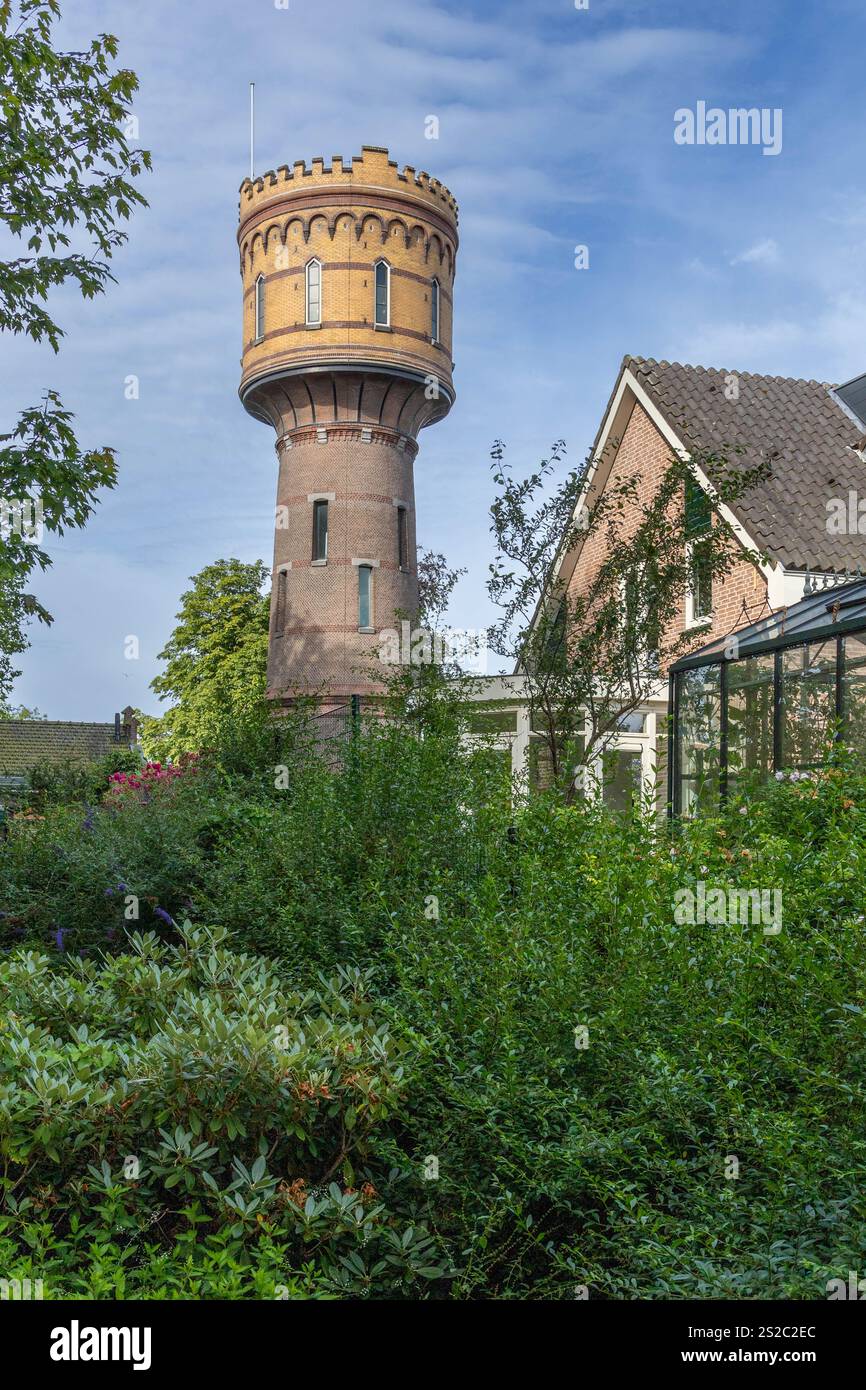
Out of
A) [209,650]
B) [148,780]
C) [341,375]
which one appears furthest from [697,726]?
[209,650]

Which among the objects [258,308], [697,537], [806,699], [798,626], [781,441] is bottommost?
[806,699]

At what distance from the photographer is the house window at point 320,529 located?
1192 inches

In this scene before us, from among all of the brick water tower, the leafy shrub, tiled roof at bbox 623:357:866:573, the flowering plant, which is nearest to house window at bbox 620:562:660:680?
tiled roof at bbox 623:357:866:573

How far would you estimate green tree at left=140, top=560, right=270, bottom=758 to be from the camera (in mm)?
37188

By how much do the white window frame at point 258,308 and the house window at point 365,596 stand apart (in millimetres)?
6559

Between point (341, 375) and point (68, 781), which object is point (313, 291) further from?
point (68, 781)

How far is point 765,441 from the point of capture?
2000 cm

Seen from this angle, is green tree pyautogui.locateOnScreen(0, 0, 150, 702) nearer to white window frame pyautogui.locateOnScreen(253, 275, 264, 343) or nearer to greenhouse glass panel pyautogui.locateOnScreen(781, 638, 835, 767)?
greenhouse glass panel pyautogui.locateOnScreen(781, 638, 835, 767)

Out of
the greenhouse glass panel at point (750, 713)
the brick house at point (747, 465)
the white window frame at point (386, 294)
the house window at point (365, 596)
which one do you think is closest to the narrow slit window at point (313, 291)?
the white window frame at point (386, 294)

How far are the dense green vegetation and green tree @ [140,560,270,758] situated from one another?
3110 cm

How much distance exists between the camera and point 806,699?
13656mm

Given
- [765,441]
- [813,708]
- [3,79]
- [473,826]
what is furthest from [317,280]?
[473,826]

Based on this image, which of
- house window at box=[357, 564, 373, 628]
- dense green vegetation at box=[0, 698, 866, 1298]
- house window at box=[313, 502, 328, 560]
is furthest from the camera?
house window at box=[313, 502, 328, 560]
